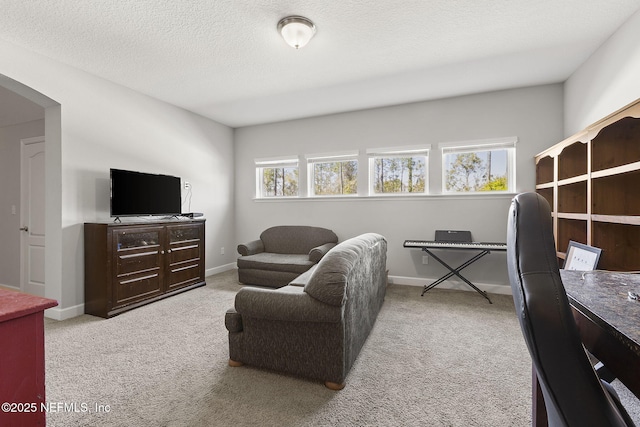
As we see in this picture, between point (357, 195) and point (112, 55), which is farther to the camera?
point (357, 195)

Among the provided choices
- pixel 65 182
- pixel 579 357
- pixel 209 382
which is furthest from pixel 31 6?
pixel 579 357

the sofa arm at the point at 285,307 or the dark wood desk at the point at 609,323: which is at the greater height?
the dark wood desk at the point at 609,323

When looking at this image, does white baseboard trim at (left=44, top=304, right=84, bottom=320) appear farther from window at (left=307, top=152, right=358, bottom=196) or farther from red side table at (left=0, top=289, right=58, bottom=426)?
window at (left=307, top=152, right=358, bottom=196)

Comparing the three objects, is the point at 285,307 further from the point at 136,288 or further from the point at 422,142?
the point at 422,142

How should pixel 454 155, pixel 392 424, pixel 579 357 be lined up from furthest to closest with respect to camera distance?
pixel 454 155 → pixel 392 424 → pixel 579 357

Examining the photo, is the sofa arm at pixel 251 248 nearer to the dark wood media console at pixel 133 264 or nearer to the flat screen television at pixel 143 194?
the dark wood media console at pixel 133 264

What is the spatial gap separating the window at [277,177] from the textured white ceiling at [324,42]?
1.51 meters

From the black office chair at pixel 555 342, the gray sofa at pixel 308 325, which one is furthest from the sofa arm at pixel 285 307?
the black office chair at pixel 555 342

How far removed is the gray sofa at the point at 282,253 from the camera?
4.09m

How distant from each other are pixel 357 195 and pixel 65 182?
379 cm

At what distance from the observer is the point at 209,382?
6.33ft

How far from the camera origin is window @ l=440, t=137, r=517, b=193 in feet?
13.1

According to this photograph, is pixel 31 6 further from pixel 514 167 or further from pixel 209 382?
pixel 514 167

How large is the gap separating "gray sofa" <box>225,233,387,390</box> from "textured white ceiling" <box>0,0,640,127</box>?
2018mm
